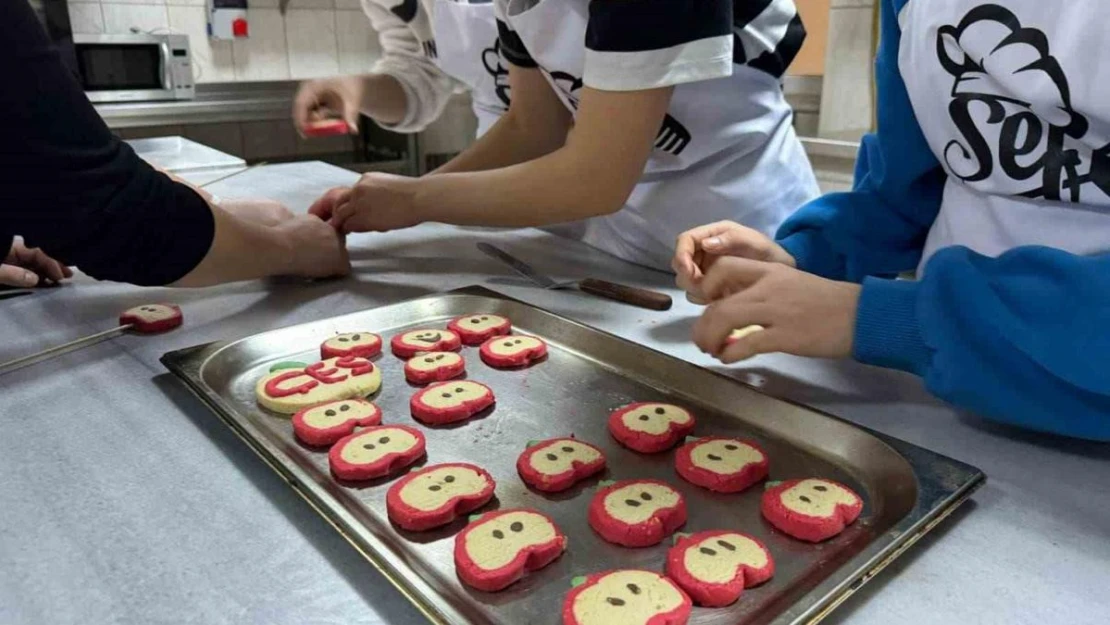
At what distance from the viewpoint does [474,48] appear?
120 centimetres

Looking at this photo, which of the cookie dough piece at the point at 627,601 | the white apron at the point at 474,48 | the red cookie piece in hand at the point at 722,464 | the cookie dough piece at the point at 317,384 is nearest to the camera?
the cookie dough piece at the point at 627,601

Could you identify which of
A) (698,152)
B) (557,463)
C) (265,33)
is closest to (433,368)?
(557,463)

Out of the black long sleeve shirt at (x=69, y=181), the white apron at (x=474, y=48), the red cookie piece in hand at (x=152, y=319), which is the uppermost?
the white apron at (x=474, y=48)

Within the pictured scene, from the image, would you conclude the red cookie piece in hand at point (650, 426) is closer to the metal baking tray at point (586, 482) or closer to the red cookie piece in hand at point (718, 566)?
the metal baking tray at point (586, 482)

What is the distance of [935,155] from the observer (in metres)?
0.69

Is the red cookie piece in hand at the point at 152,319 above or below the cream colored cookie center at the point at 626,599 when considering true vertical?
above

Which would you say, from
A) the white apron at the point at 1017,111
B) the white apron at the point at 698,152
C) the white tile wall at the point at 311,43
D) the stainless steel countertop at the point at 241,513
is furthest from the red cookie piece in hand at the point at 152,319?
the white tile wall at the point at 311,43

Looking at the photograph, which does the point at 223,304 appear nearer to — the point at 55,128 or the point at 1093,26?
the point at 55,128

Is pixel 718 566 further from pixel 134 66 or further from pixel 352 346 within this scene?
pixel 134 66

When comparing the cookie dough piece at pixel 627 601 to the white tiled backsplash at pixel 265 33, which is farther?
the white tiled backsplash at pixel 265 33

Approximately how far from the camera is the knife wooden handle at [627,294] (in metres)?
0.81

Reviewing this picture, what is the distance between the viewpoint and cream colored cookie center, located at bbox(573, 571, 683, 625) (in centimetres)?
38

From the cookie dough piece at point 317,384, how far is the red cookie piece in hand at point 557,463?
0.54 ft

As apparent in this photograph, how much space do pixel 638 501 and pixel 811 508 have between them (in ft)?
→ 0.32
